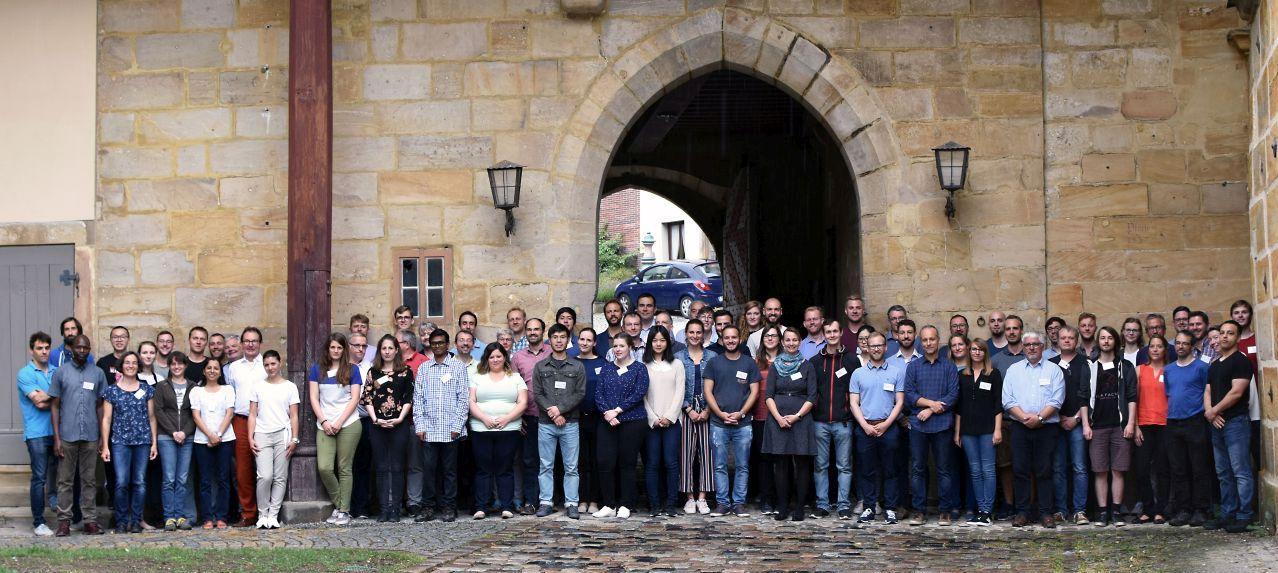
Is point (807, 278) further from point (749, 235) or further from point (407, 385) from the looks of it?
point (407, 385)

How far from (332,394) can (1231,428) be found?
18.1ft

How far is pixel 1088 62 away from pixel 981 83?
0.76 meters

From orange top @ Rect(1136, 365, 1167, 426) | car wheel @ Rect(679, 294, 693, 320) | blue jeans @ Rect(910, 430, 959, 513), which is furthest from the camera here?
car wheel @ Rect(679, 294, 693, 320)

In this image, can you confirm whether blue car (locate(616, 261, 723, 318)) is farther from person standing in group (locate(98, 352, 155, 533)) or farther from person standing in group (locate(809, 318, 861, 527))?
person standing in group (locate(98, 352, 155, 533))

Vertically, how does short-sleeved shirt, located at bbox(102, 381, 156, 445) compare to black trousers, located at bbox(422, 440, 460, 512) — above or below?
above

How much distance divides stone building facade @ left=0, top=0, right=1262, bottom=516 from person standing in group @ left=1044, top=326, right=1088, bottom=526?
1342 mm

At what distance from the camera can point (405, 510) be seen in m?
9.70

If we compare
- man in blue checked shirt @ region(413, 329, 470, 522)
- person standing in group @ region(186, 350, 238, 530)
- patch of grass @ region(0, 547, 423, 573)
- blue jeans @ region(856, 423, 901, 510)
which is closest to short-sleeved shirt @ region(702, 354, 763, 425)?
blue jeans @ region(856, 423, 901, 510)

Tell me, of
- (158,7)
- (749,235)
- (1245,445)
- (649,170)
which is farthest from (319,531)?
(649,170)

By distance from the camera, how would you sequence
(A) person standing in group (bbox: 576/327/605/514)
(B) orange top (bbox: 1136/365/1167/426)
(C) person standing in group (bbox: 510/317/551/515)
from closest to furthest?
(B) orange top (bbox: 1136/365/1167/426) → (A) person standing in group (bbox: 576/327/605/514) → (C) person standing in group (bbox: 510/317/551/515)

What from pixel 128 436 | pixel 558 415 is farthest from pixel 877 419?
pixel 128 436

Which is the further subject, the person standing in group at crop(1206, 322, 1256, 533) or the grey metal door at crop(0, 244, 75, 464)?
the grey metal door at crop(0, 244, 75, 464)

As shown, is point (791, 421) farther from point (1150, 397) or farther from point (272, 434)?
point (272, 434)

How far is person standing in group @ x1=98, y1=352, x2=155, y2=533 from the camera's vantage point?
30.5ft
